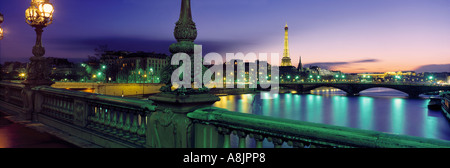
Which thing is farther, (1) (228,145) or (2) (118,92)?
(2) (118,92)

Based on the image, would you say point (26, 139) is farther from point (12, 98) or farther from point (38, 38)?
point (12, 98)

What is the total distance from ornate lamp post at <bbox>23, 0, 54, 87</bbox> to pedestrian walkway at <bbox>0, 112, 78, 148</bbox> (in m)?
2.08

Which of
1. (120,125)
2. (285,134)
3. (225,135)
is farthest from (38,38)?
(285,134)

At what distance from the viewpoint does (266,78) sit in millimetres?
166625

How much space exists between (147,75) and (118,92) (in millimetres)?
38650

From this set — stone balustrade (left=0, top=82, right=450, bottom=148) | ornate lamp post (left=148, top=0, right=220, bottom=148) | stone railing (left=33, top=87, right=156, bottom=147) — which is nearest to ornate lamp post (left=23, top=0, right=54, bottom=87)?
stone railing (left=33, top=87, right=156, bottom=147)

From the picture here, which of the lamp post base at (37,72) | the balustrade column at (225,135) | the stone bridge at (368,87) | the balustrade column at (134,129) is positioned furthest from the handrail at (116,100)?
the stone bridge at (368,87)

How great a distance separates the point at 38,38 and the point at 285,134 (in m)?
9.36

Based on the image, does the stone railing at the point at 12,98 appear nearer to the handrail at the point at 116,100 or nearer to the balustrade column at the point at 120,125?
the handrail at the point at 116,100

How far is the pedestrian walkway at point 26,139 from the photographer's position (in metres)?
5.48

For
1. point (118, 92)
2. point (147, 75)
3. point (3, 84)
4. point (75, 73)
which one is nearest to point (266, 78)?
point (147, 75)

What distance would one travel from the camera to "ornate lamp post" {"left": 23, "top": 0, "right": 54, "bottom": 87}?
28.6 feet
